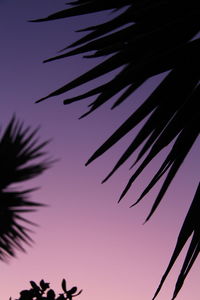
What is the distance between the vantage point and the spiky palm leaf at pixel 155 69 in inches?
36.2

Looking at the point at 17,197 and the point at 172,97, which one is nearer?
the point at 172,97

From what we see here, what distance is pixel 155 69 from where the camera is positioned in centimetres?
95

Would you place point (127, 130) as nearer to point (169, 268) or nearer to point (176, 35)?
point (176, 35)

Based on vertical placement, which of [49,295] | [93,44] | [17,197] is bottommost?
[49,295]

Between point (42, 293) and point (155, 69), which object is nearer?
point (155, 69)

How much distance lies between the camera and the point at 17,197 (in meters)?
5.29

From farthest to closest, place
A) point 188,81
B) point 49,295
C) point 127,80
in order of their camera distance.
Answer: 1. point 49,295
2. point 188,81
3. point 127,80

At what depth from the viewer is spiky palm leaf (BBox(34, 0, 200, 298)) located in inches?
36.2

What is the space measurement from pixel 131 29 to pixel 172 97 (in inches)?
8.5

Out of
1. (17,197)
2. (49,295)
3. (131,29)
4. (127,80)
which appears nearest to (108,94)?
(127,80)

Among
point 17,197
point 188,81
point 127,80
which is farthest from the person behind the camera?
point 17,197

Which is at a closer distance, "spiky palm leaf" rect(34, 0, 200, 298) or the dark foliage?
"spiky palm leaf" rect(34, 0, 200, 298)

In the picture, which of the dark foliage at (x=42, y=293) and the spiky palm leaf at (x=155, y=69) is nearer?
the spiky palm leaf at (x=155, y=69)

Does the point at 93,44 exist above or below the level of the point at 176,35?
above
